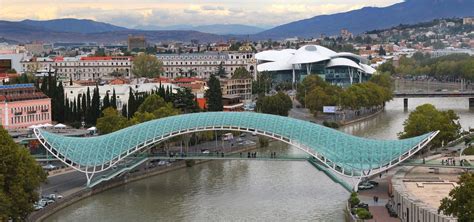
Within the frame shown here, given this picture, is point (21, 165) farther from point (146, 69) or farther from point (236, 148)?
point (146, 69)

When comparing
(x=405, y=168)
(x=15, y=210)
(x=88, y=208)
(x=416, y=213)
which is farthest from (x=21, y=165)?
(x=405, y=168)

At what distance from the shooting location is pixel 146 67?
72.9 meters

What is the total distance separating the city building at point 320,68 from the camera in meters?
76.6

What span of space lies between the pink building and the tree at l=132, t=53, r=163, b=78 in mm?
33270

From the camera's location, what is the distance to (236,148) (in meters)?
35.9

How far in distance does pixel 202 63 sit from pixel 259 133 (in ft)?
167

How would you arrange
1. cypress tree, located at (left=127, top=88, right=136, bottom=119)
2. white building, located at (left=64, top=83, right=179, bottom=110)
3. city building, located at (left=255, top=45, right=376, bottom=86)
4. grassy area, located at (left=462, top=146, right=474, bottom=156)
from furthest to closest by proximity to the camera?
city building, located at (left=255, top=45, right=376, bottom=86) < white building, located at (left=64, top=83, right=179, bottom=110) < cypress tree, located at (left=127, top=88, right=136, bottom=119) < grassy area, located at (left=462, top=146, right=474, bottom=156)

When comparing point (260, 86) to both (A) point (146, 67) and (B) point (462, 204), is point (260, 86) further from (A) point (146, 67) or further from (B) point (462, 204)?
(B) point (462, 204)

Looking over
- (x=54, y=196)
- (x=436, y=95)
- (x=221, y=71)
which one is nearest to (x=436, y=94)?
(x=436, y=95)

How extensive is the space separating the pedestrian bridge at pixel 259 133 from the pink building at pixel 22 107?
30.7 feet

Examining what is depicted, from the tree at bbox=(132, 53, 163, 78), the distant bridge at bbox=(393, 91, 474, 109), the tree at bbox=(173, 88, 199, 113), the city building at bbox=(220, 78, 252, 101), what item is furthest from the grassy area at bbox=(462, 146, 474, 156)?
the tree at bbox=(132, 53, 163, 78)

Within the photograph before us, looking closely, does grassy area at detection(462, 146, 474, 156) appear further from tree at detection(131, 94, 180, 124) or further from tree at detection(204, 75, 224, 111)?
tree at detection(204, 75, 224, 111)

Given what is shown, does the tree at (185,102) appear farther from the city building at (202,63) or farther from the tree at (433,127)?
the city building at (202,63)

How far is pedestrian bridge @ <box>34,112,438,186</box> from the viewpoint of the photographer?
25.0 meters
